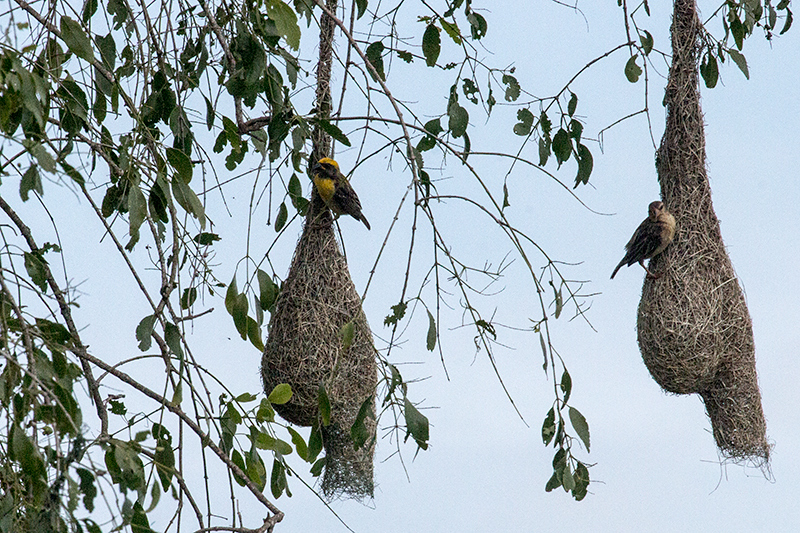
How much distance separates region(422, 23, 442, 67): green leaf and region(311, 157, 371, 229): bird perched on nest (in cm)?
58

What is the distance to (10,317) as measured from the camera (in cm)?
144

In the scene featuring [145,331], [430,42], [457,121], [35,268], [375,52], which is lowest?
[145,331]

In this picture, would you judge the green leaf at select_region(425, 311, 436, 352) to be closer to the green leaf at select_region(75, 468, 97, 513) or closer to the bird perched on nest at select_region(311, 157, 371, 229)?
the green leaf at select_region(75, 468, 97, 513)

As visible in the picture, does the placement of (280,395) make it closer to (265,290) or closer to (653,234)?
(265,290)

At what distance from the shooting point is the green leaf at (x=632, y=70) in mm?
2410

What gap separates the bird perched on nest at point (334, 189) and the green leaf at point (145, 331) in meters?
0.77

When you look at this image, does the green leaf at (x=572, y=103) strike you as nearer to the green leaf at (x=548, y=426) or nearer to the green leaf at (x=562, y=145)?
the green leaf at (x=562, y=145)

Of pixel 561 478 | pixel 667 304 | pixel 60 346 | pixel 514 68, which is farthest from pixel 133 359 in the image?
pixel 667 304

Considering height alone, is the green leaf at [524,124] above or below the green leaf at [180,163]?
above

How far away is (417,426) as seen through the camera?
150 centimetres

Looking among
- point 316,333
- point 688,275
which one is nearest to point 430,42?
point 316,333

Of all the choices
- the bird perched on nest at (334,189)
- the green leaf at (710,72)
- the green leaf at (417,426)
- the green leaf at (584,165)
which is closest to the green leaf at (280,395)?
the green leaf at (417,426)

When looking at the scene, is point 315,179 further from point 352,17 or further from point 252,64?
point 252,64

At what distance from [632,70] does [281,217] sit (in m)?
0.91
